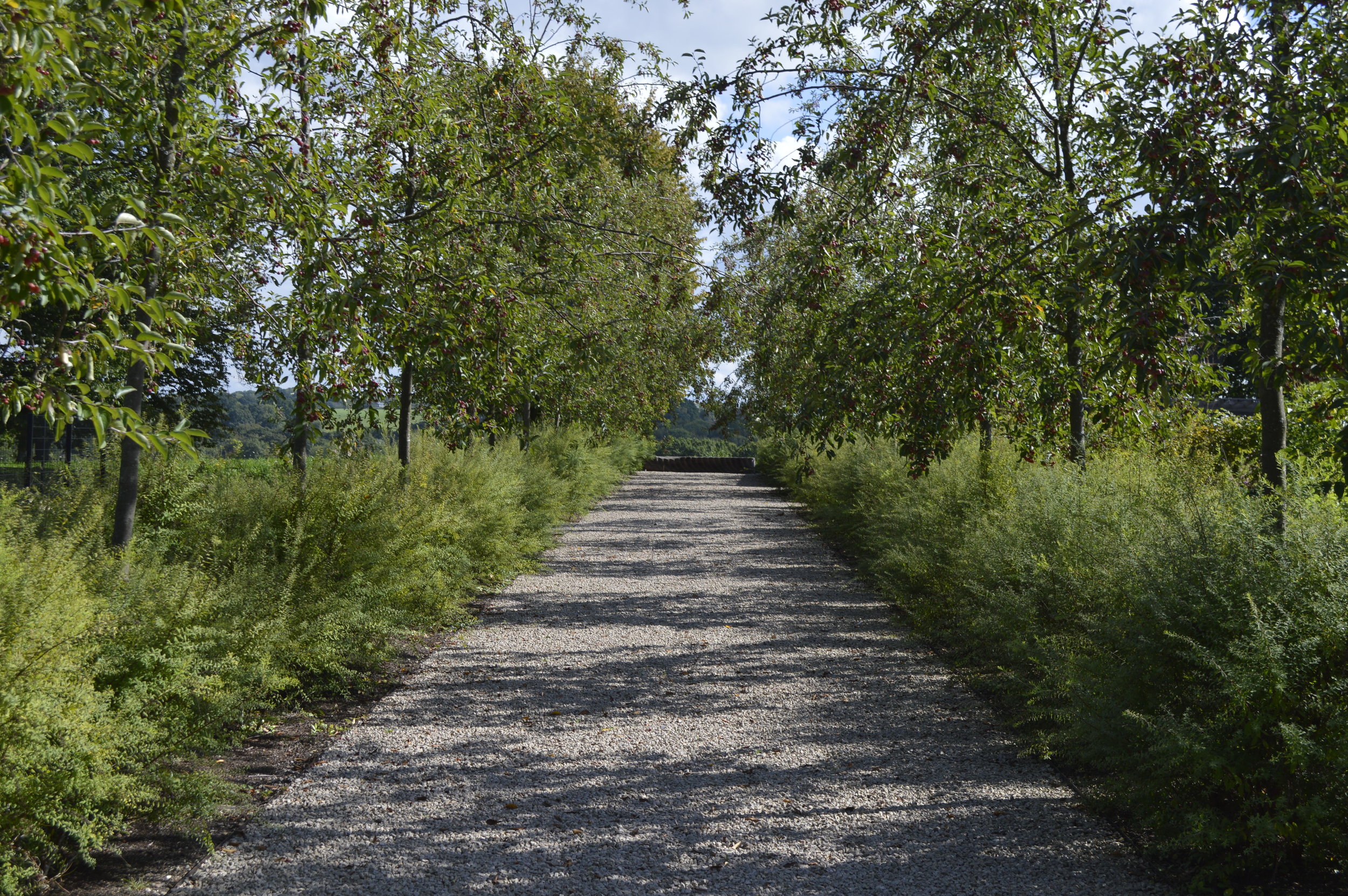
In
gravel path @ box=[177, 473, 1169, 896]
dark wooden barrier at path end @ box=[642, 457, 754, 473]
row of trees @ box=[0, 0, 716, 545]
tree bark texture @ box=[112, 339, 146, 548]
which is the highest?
row of trees @ box=[0, 0, 716, 545]

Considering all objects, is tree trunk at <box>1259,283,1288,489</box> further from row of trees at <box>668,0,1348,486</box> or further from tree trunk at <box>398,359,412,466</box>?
tree trunk at <box>398,359,412,466</box>

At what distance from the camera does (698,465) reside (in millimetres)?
41031

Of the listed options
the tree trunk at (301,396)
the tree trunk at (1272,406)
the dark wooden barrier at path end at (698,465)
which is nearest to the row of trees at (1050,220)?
the tree trunk at (1272,406)

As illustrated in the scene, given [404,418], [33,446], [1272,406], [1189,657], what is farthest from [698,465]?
[1189,657]

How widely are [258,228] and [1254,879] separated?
6481 millimetres

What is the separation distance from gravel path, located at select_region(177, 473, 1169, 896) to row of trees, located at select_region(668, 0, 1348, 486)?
6.40 feet

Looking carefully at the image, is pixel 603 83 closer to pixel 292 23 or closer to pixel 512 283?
pixel 512 283

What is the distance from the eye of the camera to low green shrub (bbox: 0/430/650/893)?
10.2ft

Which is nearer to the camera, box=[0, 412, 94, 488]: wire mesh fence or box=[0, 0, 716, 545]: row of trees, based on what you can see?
box=[0, 0, 716, 545]: row of trees

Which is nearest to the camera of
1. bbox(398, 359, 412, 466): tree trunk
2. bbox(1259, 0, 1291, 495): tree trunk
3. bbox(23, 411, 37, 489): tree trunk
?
bbox(1259, 0, 1291, 495): tree trunk

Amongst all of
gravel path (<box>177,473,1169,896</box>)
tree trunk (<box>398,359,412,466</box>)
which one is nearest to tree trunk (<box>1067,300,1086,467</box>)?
gravel path (<box>177,473,1169,896</box>)

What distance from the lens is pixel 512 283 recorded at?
26.2 ft

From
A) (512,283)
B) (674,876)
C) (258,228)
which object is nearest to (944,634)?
(674,876)

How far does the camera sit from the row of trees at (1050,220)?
417cm
